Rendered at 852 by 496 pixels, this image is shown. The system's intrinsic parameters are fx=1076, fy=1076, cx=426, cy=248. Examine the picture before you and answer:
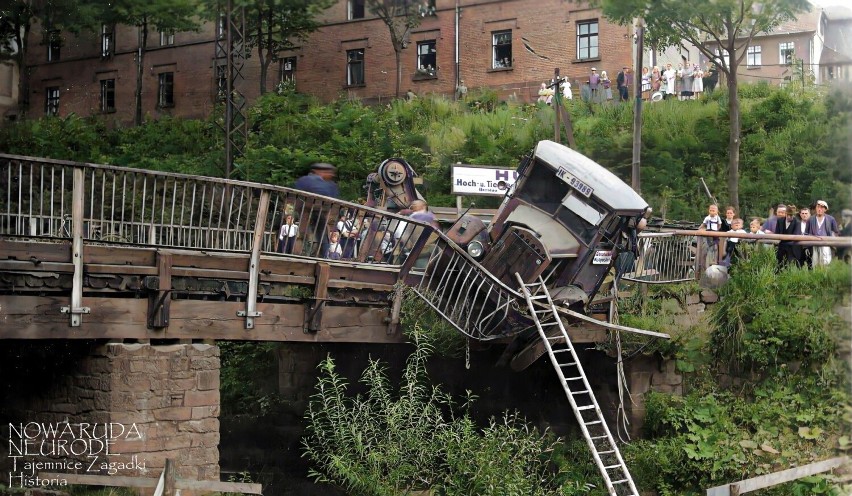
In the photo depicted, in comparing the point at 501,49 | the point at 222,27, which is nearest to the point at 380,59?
the point at 501,49

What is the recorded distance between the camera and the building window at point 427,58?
32.9 metres

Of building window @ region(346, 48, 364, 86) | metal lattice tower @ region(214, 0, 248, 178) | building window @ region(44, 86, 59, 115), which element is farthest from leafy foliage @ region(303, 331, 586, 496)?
building window @ region(346, 48, 364, 86)

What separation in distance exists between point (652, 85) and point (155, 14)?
1273 centimetres

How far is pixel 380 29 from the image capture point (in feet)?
108

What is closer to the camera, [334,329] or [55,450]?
[55,450]

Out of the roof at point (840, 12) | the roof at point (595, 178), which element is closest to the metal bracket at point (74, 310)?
the roof at point (595, 178)

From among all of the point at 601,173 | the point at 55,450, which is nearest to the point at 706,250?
the point at 601,173

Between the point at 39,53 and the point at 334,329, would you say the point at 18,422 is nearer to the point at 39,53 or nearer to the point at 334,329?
the point at 334,329

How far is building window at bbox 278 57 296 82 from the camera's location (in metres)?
30.8

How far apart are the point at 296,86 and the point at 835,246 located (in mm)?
20373

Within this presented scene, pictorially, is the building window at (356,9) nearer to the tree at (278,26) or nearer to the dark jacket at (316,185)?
the tree at (278,26)

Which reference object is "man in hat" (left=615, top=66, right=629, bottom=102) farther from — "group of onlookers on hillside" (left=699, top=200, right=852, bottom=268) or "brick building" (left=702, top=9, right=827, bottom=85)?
"group of onlookers on hillside" (left=699, top=200, right=852, bottom=268)

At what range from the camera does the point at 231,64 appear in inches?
931

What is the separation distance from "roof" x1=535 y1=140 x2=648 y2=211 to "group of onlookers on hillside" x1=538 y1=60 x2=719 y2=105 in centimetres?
1504
